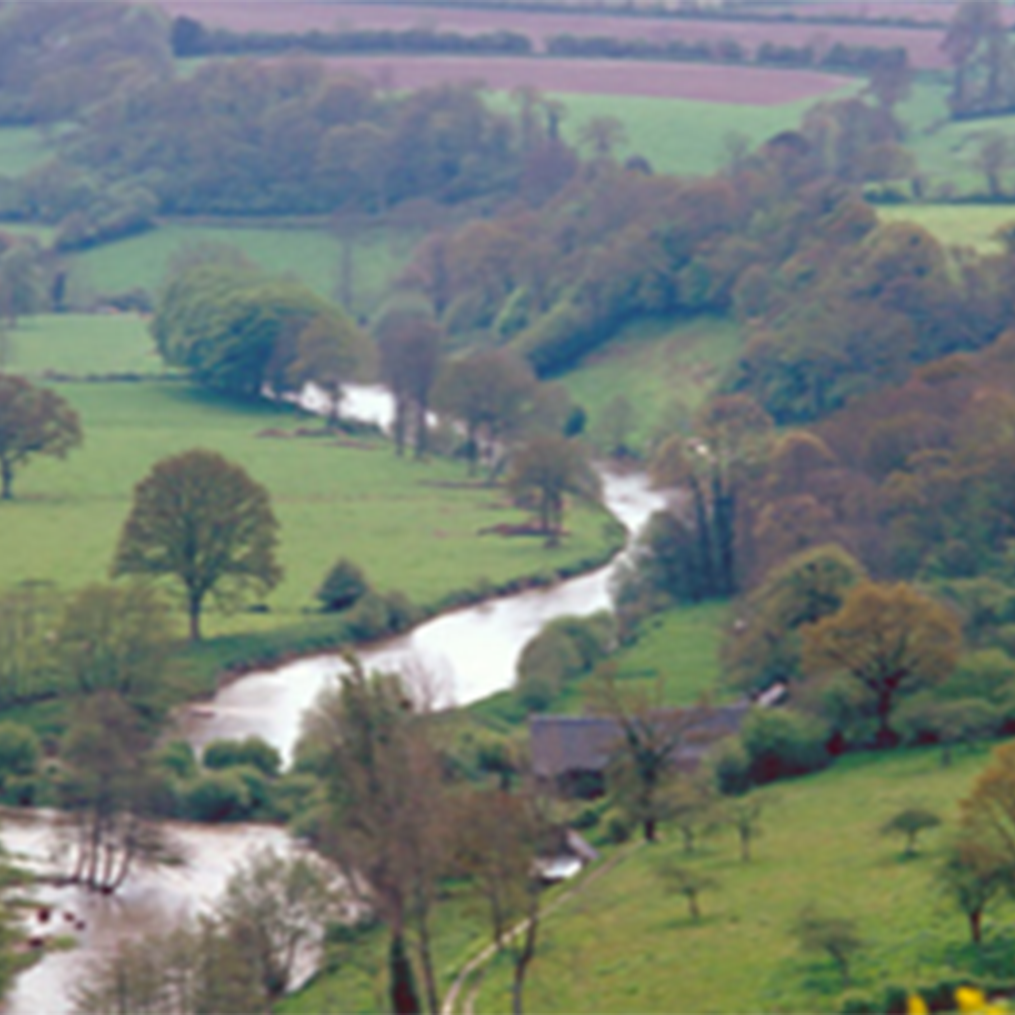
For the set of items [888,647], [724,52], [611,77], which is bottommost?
[888,647]

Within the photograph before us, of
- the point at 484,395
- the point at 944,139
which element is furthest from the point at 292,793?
the point at 944,139

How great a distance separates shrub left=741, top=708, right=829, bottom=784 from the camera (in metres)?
49.4

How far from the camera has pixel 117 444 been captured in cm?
9350

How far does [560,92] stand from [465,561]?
84.0 metres

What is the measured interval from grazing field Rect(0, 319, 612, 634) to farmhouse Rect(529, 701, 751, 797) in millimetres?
17292

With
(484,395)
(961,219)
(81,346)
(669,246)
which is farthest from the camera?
(81,346)

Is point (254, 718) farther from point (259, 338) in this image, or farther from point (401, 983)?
point (259, 338)

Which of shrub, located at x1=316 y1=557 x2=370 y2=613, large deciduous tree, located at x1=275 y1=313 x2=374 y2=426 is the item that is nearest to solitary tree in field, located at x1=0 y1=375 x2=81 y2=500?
shrub, located at x1=316 y1=557 x2=370 y2=613

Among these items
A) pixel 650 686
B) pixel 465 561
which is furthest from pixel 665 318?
pixel 650 686

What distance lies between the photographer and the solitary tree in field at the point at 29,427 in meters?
82.8

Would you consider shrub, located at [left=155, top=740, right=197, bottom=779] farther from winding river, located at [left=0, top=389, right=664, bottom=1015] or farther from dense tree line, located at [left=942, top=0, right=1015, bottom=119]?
dense tree line, located at [left=942, top=0, right=1015, bottom=119]

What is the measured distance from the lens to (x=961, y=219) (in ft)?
355

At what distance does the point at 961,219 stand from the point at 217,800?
215 ft

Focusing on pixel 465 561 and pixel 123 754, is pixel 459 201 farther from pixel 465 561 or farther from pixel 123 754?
pixel 123 754
